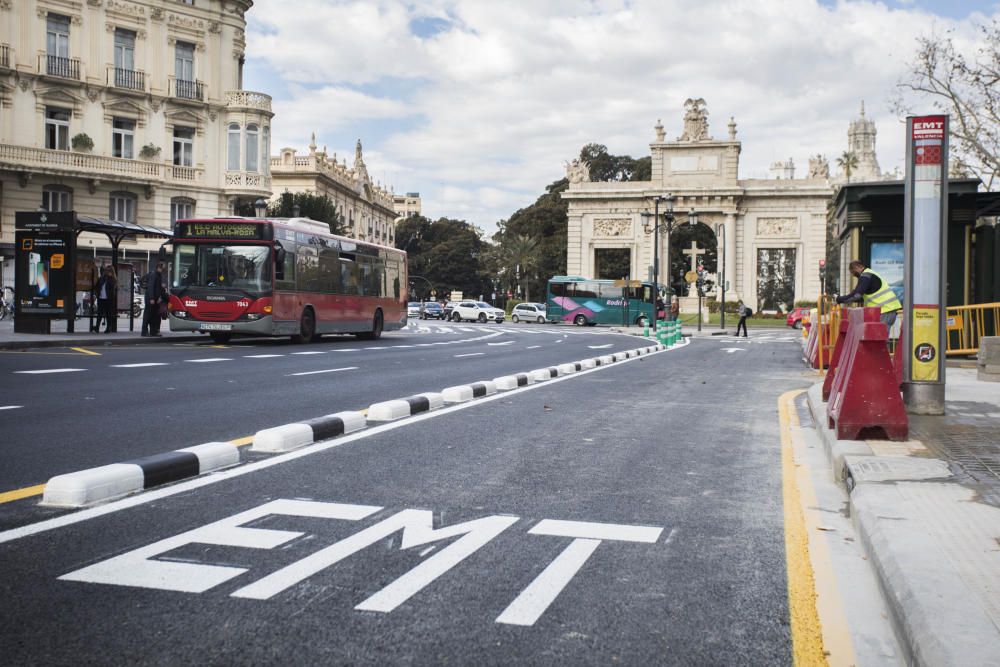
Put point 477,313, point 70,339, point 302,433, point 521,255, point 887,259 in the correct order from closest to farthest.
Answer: point 302,433
point 887,259
point 70,339
point 477,313
point 521,255

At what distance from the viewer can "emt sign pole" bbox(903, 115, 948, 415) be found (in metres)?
9.44

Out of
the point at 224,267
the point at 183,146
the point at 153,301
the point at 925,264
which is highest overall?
the point at 183,146

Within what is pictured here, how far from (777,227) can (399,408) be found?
72.0 m

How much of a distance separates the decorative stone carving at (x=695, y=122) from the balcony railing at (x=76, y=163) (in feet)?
150

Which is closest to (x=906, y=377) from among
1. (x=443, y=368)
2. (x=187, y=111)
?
(x=443, y=368)

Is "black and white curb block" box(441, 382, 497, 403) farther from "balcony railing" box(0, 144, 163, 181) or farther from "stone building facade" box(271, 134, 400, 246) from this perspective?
"stone building facade" box(271, 134, 400, 246)

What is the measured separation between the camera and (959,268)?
764 inches

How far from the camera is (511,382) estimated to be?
13.2 meters

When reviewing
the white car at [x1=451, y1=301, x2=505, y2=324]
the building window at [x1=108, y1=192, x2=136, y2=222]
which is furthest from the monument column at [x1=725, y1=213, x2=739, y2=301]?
the building window at [x1=108, y1=192, x2=136, y2=222]

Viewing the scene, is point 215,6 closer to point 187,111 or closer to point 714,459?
point 187,111

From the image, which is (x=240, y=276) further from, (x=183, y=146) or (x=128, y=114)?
(x=183, y=146)

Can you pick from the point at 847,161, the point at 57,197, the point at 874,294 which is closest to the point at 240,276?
the point at 874,294

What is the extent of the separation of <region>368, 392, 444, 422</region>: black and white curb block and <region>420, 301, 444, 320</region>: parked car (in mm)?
64010

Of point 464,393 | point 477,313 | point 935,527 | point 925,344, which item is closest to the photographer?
point 935,527
